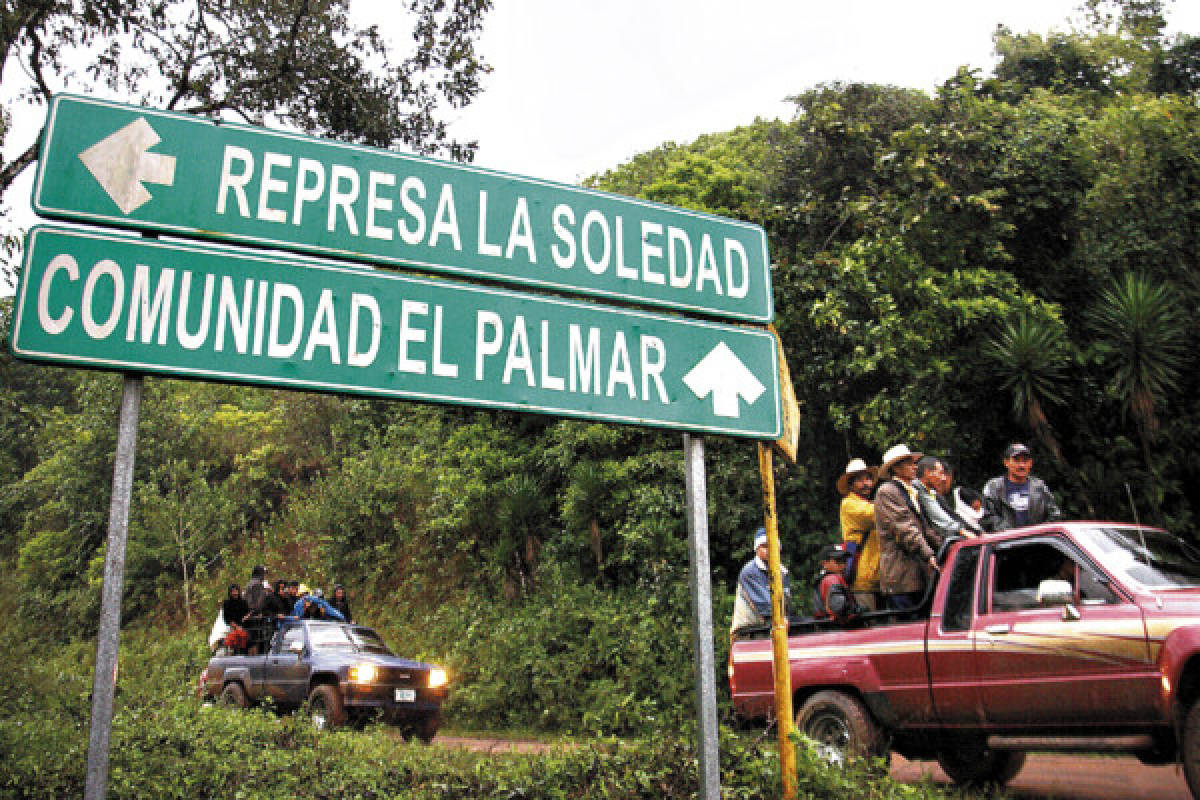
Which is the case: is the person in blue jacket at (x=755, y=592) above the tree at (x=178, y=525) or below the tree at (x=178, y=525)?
below

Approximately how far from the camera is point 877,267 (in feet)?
38.8

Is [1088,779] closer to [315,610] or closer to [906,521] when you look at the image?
[906,521]

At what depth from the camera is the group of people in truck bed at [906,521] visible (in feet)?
21.7

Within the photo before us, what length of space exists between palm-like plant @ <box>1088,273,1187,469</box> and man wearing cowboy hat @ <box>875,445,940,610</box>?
5554mm

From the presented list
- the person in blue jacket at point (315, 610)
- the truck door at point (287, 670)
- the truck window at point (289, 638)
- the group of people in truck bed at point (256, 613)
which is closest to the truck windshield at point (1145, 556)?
the truck door at point (287, 670)

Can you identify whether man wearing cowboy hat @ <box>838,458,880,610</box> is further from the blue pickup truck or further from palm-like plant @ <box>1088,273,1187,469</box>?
the blue pickup truck

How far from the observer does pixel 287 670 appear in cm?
1088

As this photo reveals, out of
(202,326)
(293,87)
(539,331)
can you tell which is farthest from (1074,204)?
(202,326)

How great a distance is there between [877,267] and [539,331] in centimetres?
929

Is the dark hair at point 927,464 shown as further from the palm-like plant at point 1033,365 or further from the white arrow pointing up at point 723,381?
the palm-like plant at point 1033,365

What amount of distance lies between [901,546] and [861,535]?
0.84 meters

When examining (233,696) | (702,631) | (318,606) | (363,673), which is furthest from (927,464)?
(318,606)

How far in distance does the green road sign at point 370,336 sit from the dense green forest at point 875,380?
2.67 meters

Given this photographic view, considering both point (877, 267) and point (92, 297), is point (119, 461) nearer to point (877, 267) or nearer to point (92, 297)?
point (92, 297)
